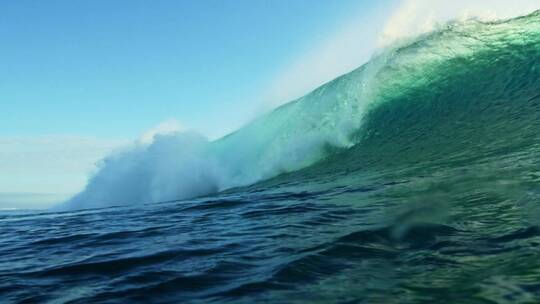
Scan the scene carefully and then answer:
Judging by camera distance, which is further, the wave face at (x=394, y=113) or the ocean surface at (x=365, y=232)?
the wave face at (x=394, y=113)

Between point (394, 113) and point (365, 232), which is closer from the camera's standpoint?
point (365, 232)

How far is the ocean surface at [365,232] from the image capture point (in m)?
3.56

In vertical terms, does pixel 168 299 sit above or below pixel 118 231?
below

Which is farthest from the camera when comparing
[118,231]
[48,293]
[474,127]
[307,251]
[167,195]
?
[167,195]

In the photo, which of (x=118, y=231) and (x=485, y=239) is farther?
(x=118, y=231)

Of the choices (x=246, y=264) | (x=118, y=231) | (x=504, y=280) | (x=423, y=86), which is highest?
(x=423, y=86)

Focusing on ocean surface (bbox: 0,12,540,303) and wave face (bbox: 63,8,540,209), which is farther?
wave face (bbox: 63,8,540,209)

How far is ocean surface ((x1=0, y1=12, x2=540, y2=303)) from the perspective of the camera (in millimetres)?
3564

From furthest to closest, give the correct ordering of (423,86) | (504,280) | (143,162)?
(143,162)
(423,86)
(504,280)

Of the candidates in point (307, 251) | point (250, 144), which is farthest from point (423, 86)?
point (307, 251)

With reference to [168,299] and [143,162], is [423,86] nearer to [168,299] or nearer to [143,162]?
[143,162]

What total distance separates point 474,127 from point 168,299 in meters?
10.5

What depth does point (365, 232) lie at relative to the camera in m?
→ 5.10

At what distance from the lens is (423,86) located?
54.4ft
